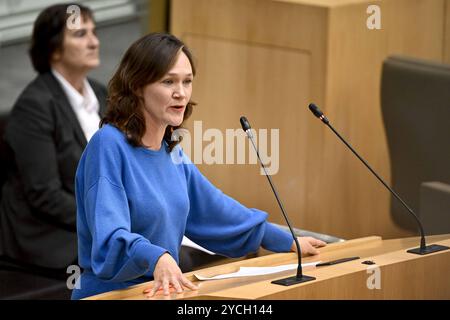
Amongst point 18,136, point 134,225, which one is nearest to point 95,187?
point 134,225

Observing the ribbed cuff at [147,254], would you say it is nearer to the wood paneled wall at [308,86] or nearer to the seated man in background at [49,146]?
the seated man in background at [49,146]

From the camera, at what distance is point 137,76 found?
2.28m

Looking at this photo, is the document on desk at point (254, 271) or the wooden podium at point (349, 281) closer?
the wooden podium at point (349, 281)

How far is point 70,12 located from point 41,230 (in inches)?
32.4

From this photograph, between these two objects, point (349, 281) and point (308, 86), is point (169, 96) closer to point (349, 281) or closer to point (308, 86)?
point (349, 281)

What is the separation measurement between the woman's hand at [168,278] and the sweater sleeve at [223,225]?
0.40 metres

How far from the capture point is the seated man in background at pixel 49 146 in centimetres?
380

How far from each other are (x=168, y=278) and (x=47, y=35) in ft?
7.25

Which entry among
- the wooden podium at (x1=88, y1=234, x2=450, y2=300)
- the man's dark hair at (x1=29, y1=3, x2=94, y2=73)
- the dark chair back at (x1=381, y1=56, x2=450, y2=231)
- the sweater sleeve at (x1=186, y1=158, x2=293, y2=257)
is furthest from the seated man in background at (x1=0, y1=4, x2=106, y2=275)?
the wooden podium at (x1=88, y1=234, x2=450, y2=300)

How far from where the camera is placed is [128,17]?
193 inches

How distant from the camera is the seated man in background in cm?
380

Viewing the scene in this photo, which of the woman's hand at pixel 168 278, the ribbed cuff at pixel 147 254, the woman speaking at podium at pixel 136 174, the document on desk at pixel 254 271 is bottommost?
the document on desk at pixel 254 271

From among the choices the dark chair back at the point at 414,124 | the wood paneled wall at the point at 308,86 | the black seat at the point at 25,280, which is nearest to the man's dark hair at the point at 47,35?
the black seat at the point at 25,280

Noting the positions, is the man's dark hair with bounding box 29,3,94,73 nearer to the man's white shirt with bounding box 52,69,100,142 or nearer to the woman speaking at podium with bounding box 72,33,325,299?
the man's white shirt with bounding box 52,69,100,142
